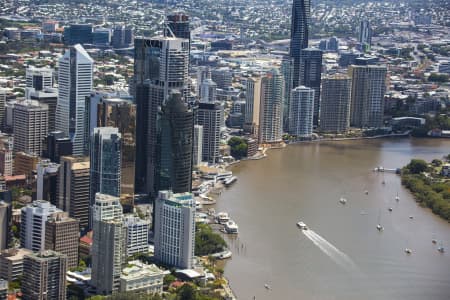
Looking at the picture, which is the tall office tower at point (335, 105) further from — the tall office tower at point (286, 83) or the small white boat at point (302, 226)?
the small white boat at point (302, 226)

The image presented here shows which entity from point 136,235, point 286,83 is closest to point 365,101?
point 286,83

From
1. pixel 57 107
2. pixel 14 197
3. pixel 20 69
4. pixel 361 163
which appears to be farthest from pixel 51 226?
pixel 20 69

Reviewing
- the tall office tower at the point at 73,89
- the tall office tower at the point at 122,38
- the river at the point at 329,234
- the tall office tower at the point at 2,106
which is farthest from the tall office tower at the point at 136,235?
the tall office tower at the point at 122,38

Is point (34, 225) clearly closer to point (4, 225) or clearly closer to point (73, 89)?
point (4, 225)

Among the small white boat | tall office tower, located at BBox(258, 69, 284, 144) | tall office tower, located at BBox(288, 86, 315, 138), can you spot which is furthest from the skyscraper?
the small white boat

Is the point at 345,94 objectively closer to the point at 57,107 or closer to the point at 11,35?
the point at 57,107
